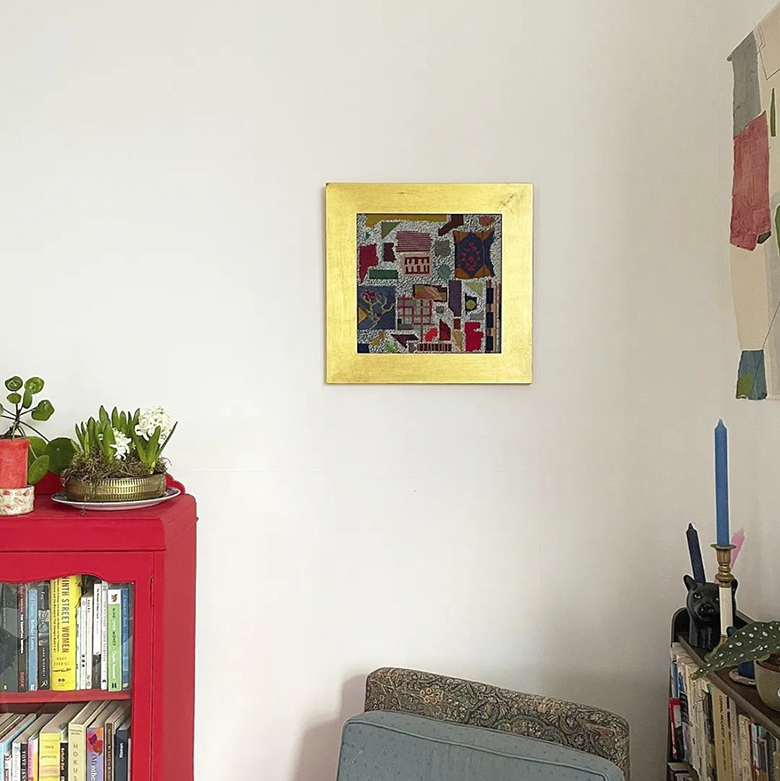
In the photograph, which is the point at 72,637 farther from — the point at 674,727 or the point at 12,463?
the point at 674,727

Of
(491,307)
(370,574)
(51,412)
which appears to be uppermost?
(491,307)

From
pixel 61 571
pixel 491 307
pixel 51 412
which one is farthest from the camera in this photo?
pixel 491 307

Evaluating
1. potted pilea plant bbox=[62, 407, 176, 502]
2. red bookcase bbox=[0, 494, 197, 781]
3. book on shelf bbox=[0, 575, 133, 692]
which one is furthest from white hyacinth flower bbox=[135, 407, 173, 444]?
book on shelf bbox=[0, 575, 133, 692]

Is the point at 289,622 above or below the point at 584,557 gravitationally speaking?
below

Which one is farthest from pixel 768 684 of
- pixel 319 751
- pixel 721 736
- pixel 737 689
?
pixel 319 751

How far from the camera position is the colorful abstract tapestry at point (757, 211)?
5.30ft

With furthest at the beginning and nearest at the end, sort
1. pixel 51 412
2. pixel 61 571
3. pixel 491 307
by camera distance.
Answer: pixel 491 307 < pixel 51 412 < pixel 61 571

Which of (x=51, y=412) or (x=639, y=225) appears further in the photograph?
(x=639, y=225)

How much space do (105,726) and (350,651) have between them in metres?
0.55

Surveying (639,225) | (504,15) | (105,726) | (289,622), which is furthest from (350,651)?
(504,15)

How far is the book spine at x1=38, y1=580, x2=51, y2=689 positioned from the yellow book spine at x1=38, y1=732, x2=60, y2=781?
11 cm

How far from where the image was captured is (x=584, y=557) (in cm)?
200

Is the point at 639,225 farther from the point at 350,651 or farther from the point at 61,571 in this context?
the point at 61,571

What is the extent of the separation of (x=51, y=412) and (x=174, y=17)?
90 cm
